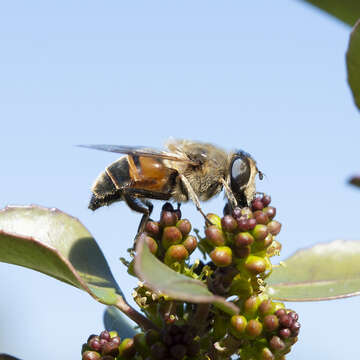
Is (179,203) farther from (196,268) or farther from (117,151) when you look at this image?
(196,268)

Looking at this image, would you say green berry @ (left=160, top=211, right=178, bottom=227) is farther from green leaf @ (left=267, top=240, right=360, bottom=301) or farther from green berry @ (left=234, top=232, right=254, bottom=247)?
green leaf @ (left=267, top=240, right=360, bottom=301)

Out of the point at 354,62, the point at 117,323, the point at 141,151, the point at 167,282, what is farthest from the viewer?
the point at 141,151

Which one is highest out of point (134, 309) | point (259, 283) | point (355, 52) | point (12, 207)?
point (355, 52)

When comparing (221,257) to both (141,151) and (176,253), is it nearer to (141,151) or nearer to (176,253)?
(176,253)

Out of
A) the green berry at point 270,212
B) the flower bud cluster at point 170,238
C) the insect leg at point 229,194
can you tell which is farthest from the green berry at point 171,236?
the insect leg at point 229,194

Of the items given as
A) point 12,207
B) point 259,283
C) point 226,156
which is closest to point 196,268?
point 259,283

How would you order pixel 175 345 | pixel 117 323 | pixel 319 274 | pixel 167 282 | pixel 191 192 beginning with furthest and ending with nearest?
pixel 191 192, pixel 117 323, pixel 319 274, pixel 175 345, pixel 167 282

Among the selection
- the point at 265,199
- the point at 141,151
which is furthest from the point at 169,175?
the point at 265,199
